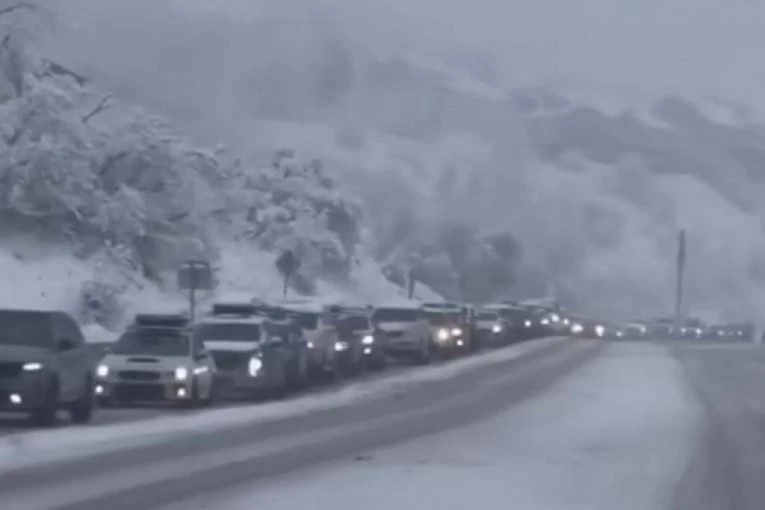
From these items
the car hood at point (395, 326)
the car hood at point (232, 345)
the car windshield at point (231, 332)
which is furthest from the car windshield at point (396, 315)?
the car hood at point (232, 345)

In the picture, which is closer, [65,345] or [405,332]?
[65,345]

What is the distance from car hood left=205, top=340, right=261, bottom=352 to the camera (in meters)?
41.3

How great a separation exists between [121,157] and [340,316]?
22.1 m

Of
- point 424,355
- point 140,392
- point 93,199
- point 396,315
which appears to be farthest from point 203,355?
point 93,199

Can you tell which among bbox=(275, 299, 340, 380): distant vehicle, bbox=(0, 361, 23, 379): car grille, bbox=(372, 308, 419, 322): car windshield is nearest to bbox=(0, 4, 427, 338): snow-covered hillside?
bbox=(372, 308, 419, 322): car windshield

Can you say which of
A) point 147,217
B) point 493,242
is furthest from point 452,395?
point 493,242

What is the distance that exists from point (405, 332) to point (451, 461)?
39.6m

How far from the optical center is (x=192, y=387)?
36.3m

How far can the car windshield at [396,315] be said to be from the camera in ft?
213

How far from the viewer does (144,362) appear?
36.8m

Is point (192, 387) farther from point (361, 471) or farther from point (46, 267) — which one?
point (46, 267)

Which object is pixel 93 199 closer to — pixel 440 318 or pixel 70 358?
pixel 440 318

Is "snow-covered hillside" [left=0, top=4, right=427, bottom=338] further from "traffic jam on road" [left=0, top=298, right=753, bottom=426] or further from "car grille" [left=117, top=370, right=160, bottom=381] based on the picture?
"car grille" [left=117, top=370, right=160, bottom=381]

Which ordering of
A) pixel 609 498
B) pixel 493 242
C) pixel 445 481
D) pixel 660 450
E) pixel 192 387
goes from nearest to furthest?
pixel 609 498
pixel 445 481
pixel 660 450
pixel 192 387
pixel 493 242
